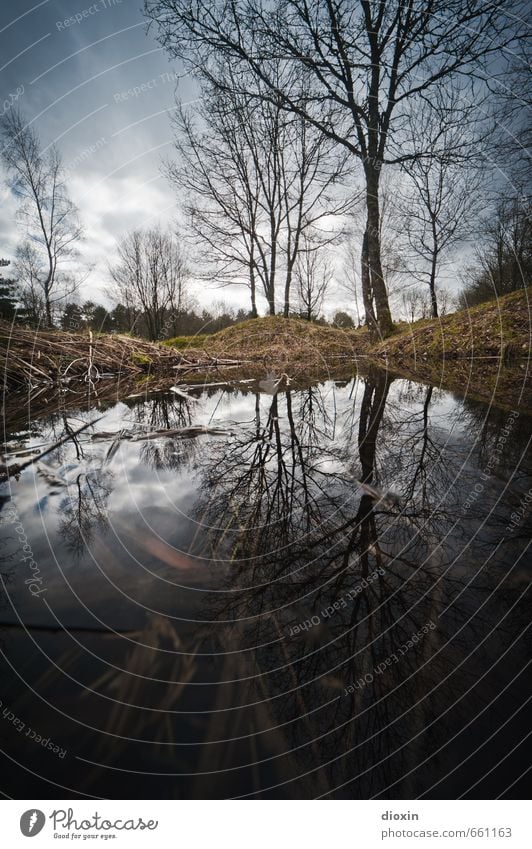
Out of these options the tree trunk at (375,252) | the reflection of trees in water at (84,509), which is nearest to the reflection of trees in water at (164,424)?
the reflection of trees in water at (84,509)

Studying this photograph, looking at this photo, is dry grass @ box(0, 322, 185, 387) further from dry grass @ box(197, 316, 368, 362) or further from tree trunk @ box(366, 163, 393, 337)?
tree trunk @ box(366, 163, 393, 337)

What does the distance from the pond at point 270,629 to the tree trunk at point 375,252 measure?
7595 mm

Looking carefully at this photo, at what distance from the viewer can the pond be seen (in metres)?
0.55

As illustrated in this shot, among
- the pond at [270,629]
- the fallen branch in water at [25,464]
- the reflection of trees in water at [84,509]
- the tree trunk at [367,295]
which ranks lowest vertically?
the pond at [270,629]

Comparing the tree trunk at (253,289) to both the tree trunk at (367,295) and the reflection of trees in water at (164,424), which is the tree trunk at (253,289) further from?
the reflection of trees in water at (164,424)

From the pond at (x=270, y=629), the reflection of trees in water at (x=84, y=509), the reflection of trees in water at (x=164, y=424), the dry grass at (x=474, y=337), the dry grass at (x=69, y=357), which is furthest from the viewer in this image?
the dry grass at (x=474, y=337)

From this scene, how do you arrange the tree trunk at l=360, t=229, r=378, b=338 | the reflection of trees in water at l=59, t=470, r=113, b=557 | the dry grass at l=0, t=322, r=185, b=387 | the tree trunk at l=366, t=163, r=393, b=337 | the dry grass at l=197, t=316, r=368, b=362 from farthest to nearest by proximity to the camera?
the tree trunk at l=360, t=229, r=378, b=338 → the tree trunk at l=366, t=163, r=393, b=337 → the dry grass at l=197, t=316, r=368, b=362 → the dry grass at l=0, t=322, r=185, b=387 → the reflection of trees in water at l=59, t=470, r=113, b=557

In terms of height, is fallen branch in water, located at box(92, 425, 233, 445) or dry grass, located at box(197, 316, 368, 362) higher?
dry grass, located at box(197, 316, 368, 362)

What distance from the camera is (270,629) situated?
76cm

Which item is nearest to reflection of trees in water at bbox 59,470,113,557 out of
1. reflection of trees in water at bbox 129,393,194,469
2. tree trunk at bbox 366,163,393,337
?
reflection of trees in water at bbox 129,393,194,469

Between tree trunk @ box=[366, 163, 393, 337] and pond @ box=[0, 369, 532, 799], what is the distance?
7.60 metres

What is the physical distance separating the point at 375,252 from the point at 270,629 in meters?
9.29

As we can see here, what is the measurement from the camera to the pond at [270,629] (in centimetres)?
55

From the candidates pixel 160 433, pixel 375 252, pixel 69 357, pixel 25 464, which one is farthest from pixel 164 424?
pixel 375 252
